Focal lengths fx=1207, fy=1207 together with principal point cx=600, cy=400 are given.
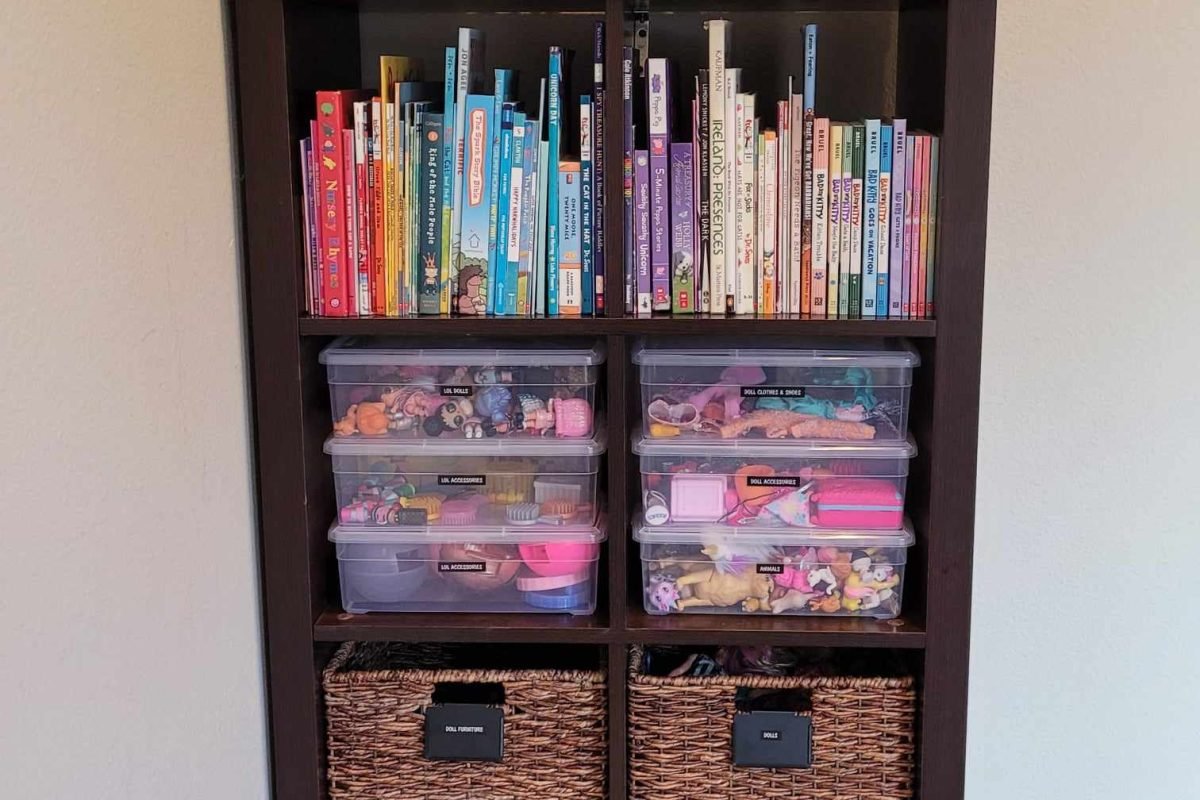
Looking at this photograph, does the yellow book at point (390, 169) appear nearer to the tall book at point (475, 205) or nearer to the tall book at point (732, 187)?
the tall book at point (475, 205)

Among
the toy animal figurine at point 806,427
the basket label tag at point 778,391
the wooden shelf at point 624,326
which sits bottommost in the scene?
the toy animal figurine at point 806,427

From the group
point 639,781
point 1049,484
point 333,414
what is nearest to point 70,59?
point 333,414

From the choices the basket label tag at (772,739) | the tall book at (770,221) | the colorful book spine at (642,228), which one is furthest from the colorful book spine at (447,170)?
the basket label tag at (772,739)

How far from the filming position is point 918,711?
57.2 inches

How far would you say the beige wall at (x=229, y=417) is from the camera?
3.12 ft

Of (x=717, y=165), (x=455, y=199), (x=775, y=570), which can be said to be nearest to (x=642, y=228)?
(x=717, y=165)

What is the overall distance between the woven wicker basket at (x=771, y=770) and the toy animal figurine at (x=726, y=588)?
90 millimetres

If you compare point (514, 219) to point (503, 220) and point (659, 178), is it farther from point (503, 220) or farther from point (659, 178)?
point (659, 178)

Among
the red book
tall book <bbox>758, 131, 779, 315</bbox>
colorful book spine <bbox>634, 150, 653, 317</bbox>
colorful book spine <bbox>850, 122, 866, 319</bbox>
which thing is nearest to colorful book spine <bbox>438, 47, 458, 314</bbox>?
the red book

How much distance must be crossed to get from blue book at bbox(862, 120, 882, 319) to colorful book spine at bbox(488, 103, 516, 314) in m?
0.40

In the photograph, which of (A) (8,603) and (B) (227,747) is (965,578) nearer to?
(B) (227,747)

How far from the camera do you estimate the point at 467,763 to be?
58.1 inches

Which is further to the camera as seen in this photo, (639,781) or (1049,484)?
(1049,484)

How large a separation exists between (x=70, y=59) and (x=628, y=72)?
595 millimetres
